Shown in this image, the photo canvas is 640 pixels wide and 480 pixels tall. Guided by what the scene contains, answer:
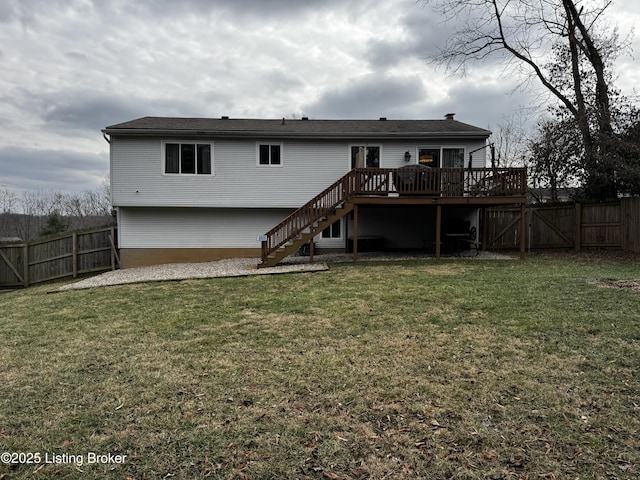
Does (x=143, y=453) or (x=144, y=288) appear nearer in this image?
(x=143, y=453)

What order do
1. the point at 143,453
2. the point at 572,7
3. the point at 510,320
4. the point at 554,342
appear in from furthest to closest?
the point at 572,7 < the point at 510,320 < the point at 554,342 < the point at 143,453

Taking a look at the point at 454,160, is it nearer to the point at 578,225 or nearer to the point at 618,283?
the point at 578,225

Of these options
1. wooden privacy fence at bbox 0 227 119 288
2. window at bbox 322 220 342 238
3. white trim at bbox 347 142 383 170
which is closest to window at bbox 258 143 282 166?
white trim at bbox 347 142 383 170

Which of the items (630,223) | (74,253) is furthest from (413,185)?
(74,253)

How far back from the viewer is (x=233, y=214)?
14.4 metres

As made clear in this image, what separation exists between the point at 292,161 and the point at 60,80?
10.8m

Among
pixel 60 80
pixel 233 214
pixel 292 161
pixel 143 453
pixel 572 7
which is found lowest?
pixel 143 453

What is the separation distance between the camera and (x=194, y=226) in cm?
1430

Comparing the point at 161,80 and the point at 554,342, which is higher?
the point at 161,80

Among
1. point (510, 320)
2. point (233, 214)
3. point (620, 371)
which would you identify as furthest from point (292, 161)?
point (620, 371)

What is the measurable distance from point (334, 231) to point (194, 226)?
5.61m

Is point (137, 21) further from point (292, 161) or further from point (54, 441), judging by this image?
point (54, 441)

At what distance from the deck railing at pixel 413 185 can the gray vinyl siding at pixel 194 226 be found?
2.73m

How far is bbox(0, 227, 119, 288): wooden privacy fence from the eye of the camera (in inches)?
531
